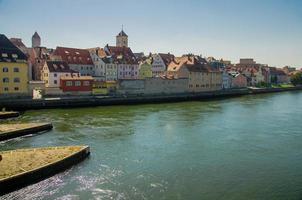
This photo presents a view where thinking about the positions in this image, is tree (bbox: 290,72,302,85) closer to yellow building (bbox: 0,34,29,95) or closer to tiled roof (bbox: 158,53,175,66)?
tiled roof (bbox: 158,53,175,66)

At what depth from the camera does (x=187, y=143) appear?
29.3 m

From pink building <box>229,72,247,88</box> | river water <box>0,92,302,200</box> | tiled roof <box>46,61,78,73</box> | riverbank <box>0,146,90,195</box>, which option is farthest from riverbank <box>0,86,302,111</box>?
riverbank <box>0,146,90,195</box>

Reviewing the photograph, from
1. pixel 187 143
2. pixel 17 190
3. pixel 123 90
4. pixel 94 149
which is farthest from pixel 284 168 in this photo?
pixel 123 90

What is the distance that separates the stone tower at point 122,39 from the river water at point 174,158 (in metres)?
62.8

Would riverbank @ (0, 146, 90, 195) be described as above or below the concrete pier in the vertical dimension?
below

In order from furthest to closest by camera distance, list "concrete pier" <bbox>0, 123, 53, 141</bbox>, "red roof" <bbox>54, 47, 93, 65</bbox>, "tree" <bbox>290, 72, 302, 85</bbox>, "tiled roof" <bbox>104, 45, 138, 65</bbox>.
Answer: "tree" <bbox>290, 72, 302, 85</bbox> < "tiled roof" <bbox>104, 45, 138, 65</bbox> < "red roof" <bbox>54, 47, 93, 65</bbox> < "concrete pier" <bbox>0, 123, 53, 141</bbox>

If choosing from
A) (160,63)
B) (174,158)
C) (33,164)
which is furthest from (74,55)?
(33,164)

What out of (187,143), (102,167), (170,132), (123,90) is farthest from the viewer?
(123,90)

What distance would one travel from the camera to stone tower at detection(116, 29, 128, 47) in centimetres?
10362

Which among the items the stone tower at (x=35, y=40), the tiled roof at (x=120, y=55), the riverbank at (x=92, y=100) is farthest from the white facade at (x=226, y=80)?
the stone tower at (x=35, y=40)

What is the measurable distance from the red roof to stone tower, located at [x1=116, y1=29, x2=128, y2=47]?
2796 centimetres

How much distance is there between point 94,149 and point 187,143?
309 inches

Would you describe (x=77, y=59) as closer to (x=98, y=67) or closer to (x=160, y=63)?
(x=98, y=67)

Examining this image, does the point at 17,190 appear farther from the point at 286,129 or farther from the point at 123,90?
the point at 123,90
